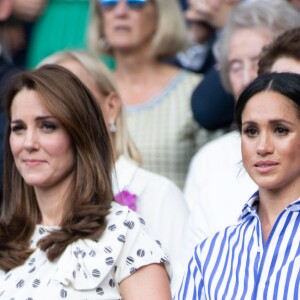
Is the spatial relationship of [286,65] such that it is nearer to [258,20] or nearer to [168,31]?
[258,20]

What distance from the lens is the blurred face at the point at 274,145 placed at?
4.04 metres

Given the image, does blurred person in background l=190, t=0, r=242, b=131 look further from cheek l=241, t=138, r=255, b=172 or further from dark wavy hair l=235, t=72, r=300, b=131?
cheek l=241, t=138, r=255, b=172

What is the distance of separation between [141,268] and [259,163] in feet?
2.10

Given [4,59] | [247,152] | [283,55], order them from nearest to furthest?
[247,152] < [283,55] < [4,59]

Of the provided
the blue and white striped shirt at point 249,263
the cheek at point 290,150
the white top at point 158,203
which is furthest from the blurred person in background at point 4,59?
the cheek at point 290,150

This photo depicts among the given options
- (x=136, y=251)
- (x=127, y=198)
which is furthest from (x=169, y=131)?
(x=136, y=251)

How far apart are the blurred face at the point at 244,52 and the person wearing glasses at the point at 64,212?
1.08 meters

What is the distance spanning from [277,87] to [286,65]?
67cm

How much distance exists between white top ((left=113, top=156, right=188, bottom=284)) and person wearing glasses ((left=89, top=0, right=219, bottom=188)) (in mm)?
918

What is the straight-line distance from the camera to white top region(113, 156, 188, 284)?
5.25 meters

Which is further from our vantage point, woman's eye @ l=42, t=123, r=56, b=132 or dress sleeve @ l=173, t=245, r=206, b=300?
woman's eye @ l=42, t=123, r=56, b=132

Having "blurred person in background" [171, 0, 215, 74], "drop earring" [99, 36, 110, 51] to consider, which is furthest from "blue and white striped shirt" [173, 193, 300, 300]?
"drop earring" [99, 36, 110, 51]

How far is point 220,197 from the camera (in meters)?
5.07

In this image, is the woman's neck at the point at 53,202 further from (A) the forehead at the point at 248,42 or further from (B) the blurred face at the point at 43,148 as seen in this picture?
(A) the forehead at the point at 248,42
